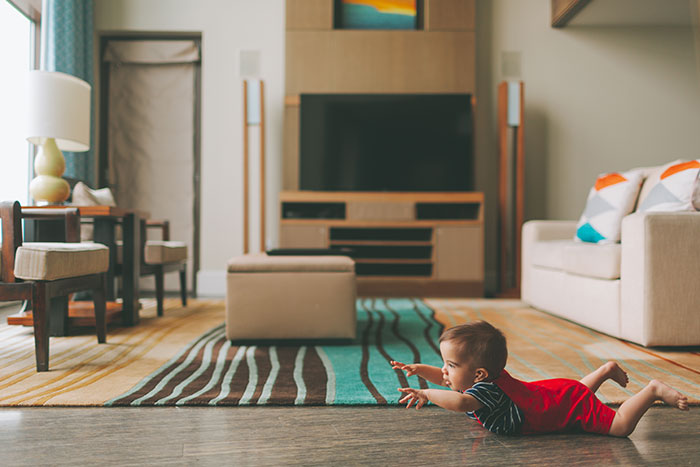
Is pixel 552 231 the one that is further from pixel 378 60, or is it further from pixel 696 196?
pixel 378 60

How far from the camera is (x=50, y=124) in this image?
2658 mm

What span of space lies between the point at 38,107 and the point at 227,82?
2284mm

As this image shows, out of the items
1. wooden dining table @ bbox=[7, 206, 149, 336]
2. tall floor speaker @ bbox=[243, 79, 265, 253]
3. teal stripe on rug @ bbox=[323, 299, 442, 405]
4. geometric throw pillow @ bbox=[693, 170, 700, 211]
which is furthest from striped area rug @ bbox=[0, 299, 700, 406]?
tall floor speaker @ bbox=[243, 79, 265, 253]

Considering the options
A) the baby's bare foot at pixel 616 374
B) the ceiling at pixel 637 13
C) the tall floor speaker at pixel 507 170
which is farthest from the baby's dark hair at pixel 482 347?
the ceiling at pixel 637 13

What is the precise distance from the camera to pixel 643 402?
1155 millimetres

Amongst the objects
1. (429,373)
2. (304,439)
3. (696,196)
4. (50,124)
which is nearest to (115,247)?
(50,124)

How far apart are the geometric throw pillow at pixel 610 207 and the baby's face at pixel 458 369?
2.00 m

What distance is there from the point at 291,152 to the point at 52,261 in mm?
2893

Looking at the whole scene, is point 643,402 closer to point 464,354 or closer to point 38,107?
point 464,354

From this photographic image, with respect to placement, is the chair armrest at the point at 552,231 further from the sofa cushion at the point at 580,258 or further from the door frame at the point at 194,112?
the door frame at the point at 194,112

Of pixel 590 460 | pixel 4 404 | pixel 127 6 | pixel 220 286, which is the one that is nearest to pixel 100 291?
pixel 4 404

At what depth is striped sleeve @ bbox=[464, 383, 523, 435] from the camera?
3.68ft

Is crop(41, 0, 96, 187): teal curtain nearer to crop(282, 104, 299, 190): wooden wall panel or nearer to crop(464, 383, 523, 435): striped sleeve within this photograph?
crop(282, 104, 299, 190): wooden wall panel

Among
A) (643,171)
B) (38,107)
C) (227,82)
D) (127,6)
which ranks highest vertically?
(127,6)
